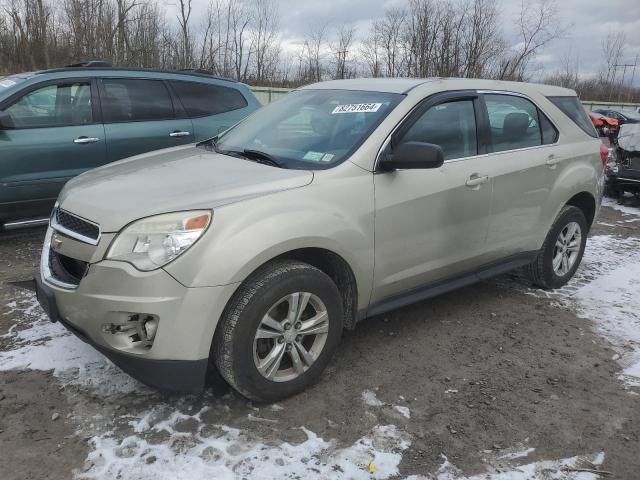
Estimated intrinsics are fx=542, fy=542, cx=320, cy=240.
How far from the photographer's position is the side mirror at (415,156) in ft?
10.1

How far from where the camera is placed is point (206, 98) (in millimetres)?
6637

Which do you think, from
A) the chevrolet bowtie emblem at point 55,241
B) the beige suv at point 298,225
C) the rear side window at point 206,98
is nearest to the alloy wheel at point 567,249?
the beige suv at point 298,225

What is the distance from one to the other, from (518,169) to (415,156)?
4.42 ft

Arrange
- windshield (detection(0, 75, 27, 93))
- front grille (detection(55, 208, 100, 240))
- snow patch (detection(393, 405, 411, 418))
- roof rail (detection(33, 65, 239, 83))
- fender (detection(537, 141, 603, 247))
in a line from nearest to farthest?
front grille (detection(55, 208, 100, 240)), snow patch (detection(393, 405, 411, 418)), fender (detection(537, 141, 603, 247)), windshield (detection(0, 75, 27, 93)), roof rail (detection(33, 65, 239, 83))

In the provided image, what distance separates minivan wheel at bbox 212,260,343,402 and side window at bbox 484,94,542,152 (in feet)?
6.25

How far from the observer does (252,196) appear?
2758 mm

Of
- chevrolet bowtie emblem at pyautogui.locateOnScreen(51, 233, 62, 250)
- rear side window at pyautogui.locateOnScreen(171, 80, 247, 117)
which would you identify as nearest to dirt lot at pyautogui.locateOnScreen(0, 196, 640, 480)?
chevrolet bowtie emblem at pyautogui.locateOnScreen(51, 233, 62, 250)

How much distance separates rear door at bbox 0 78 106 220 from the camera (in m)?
5.28

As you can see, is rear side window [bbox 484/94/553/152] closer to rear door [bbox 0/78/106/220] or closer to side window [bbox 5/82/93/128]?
rear door [bbox 0/78/106/220]

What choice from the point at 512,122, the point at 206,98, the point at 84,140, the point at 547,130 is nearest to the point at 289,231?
the point at 512,122

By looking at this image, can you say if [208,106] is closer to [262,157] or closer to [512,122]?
[262,157]

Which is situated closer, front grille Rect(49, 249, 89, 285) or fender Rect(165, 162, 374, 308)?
fender Rect(165, 162, 374, 308)

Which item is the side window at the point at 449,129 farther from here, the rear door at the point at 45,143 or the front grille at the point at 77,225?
the rear door at the point at 45,143

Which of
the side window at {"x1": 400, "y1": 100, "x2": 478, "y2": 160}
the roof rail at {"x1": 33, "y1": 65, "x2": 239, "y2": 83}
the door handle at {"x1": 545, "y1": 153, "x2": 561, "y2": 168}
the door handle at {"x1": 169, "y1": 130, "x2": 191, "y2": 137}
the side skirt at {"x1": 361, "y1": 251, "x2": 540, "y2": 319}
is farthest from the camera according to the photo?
the door handle at {"x1": 169, "y1": 130, "x2": 191, "y2": 137}
